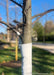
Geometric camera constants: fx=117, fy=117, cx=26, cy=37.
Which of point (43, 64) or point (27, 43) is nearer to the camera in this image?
point (27, 43)

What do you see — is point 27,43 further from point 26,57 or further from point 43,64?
point 43,64

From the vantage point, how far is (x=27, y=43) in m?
2.50

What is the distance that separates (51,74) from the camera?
4297mm

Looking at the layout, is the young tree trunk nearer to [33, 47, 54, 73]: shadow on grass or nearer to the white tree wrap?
the white tree wrap

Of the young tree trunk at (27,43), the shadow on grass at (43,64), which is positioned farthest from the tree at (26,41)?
the shadow on grass at (43,64)

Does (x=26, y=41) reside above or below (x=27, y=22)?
below

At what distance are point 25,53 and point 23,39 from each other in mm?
302

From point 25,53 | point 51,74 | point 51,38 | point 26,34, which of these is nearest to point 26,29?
point 26,34

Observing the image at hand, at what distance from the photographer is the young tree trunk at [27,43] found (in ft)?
8.11

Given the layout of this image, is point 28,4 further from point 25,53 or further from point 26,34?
point 25,53

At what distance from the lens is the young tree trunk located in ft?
8.11

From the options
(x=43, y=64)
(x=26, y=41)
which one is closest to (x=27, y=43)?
(x=26, y=41)

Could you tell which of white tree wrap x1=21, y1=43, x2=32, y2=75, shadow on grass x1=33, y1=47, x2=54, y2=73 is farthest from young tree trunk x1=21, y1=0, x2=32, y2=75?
shadow on grass x1=33, y1=47, x2=54, y2=73

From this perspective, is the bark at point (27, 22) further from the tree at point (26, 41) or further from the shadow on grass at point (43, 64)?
the shadow on grass at point (43, 64)
